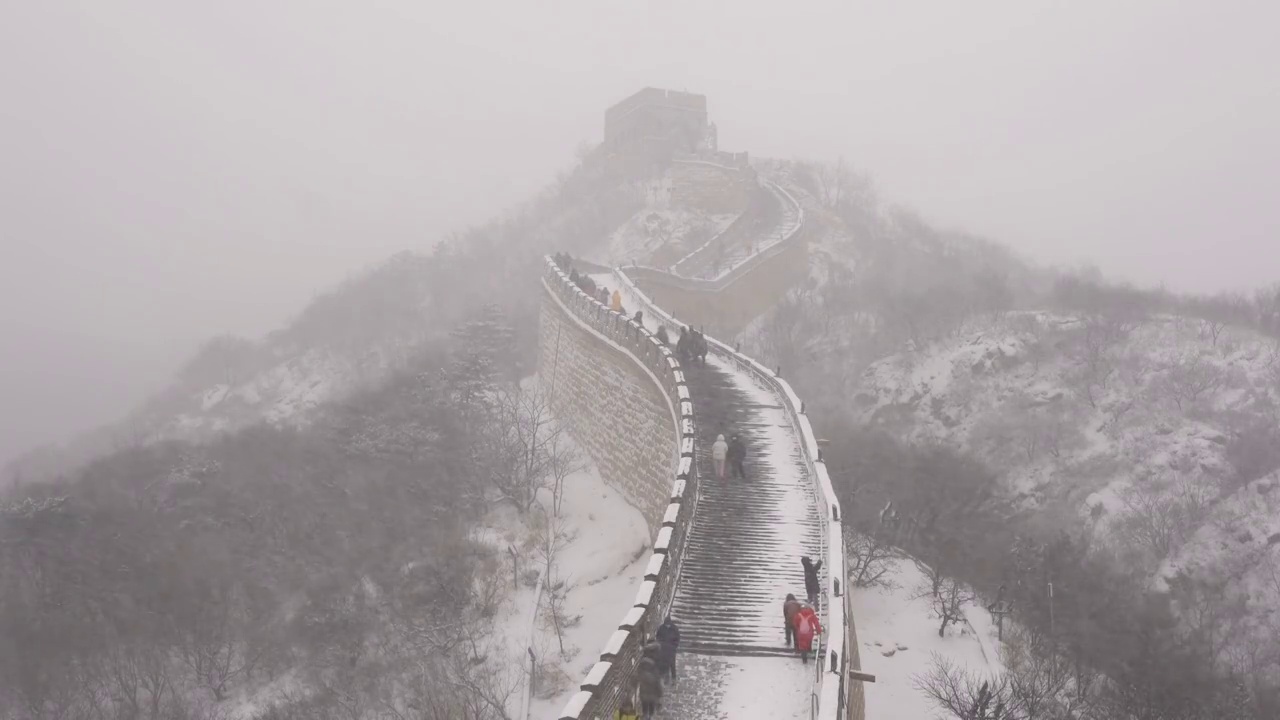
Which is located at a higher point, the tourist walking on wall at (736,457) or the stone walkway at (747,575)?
the tourist walking on wall at (736,457)

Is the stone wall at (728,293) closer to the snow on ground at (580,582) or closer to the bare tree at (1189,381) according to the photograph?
the snow on ground at (580,582)

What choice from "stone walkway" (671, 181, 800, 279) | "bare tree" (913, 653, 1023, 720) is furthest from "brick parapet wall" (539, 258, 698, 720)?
"stone walkway" (671, 181, 800, 279)

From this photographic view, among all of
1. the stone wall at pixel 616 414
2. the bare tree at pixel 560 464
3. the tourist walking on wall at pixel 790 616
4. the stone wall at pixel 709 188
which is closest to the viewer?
the tourist walking on wall at pixel 790 616

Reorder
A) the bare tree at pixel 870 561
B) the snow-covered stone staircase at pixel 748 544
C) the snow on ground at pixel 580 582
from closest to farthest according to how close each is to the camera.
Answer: the snow-covered stone staircase at pixel 748 544 < the snow on ground at pixel 580 582 < the bare tree at pixel 870 561

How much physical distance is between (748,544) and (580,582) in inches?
303

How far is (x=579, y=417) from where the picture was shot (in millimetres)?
25797

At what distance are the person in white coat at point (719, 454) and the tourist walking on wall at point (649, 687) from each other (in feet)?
18.9

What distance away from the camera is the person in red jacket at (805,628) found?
10.5 metres

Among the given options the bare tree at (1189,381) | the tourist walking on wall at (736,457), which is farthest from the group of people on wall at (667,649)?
the bare tree at (1189,381)

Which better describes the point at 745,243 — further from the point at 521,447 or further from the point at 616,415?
the point at 616,415

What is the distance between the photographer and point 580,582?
19719 millimetres

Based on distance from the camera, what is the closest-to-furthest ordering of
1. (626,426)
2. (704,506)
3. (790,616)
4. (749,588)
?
(790,616) < (749,588) < (704,506) < (626,426)

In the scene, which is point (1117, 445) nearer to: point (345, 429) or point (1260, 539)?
point (1260, 539)

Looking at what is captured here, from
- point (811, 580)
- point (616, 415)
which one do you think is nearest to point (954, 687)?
point (811, 580)
